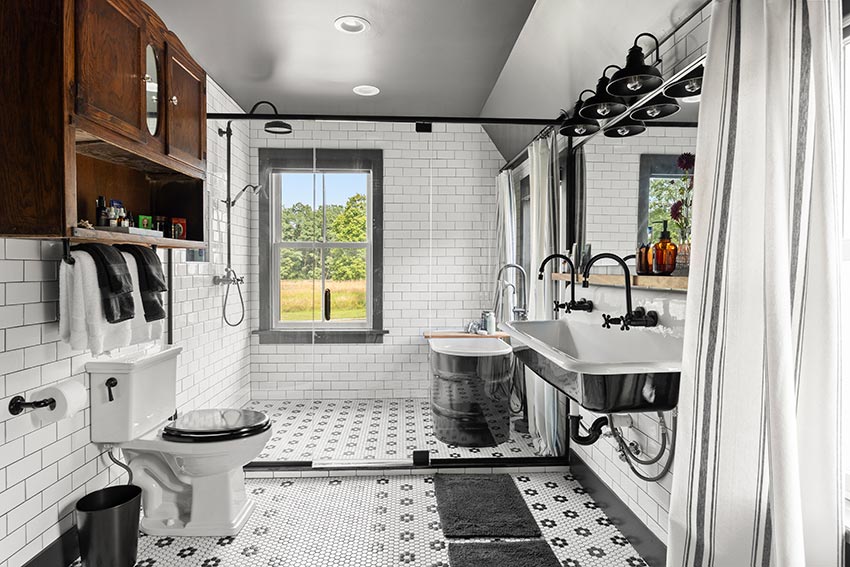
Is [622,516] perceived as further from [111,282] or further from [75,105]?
[75,105]

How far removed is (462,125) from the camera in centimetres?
329

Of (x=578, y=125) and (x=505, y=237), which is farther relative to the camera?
(x=505, y=237)

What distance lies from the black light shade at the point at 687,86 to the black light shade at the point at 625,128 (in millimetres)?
251

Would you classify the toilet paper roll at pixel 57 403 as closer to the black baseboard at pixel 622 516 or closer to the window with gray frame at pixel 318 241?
the window with gray frame at pixel 318 241

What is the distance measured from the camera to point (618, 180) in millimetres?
2551

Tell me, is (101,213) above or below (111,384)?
above

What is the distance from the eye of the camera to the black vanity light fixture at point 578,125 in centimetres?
281

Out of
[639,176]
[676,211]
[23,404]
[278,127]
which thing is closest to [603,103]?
[639,176]

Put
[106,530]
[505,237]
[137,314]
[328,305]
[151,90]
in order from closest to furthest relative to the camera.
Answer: [106,530], [151,90], [137,314], [328,305], [505,237]

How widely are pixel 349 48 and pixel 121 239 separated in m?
1.68

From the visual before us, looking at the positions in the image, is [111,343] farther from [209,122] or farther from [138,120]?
[209,122]

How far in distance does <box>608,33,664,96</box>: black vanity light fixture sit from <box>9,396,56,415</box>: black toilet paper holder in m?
2.49

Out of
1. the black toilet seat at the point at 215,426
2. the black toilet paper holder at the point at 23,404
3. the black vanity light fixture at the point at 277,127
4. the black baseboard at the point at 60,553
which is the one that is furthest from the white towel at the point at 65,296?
the black vanity light fixture at the point at 277,127

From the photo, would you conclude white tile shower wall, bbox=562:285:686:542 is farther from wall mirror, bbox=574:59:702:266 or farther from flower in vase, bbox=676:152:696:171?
flower in vase, bbox=676:152:696:171
